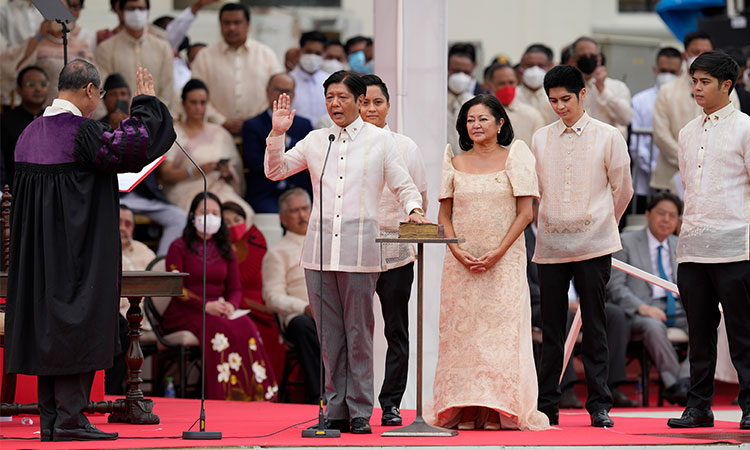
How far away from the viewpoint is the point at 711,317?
647 centimetres

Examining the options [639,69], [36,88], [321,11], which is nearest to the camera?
[36,88]

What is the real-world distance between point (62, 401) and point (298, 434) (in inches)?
42.7

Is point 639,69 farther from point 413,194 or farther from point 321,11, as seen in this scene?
point 413,194

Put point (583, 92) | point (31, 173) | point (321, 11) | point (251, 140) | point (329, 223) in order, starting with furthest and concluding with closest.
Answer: point (321, 11), point (251, 140), point (583, 92), point (329, 223), point (31, 173)

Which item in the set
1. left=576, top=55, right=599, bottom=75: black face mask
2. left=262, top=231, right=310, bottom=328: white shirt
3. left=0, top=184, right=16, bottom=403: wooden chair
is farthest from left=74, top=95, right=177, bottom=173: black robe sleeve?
left=576, top=55, right=599, bottom=75: black face mask

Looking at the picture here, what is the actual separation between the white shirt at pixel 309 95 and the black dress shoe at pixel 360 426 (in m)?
4.93

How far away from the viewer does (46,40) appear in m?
9.88

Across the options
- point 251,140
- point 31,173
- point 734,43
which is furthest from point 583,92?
point 734,43

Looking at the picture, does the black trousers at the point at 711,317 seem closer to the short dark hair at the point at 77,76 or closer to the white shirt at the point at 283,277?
the short dark hair at the point at 77,76

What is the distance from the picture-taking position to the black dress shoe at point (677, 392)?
8945mm

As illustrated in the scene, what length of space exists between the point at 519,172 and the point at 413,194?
0.60 metres

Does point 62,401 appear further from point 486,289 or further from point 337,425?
point 486,289

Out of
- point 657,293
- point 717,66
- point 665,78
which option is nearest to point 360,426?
point 717,66

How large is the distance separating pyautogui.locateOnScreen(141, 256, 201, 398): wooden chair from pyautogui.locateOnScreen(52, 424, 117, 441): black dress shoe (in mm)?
2766
